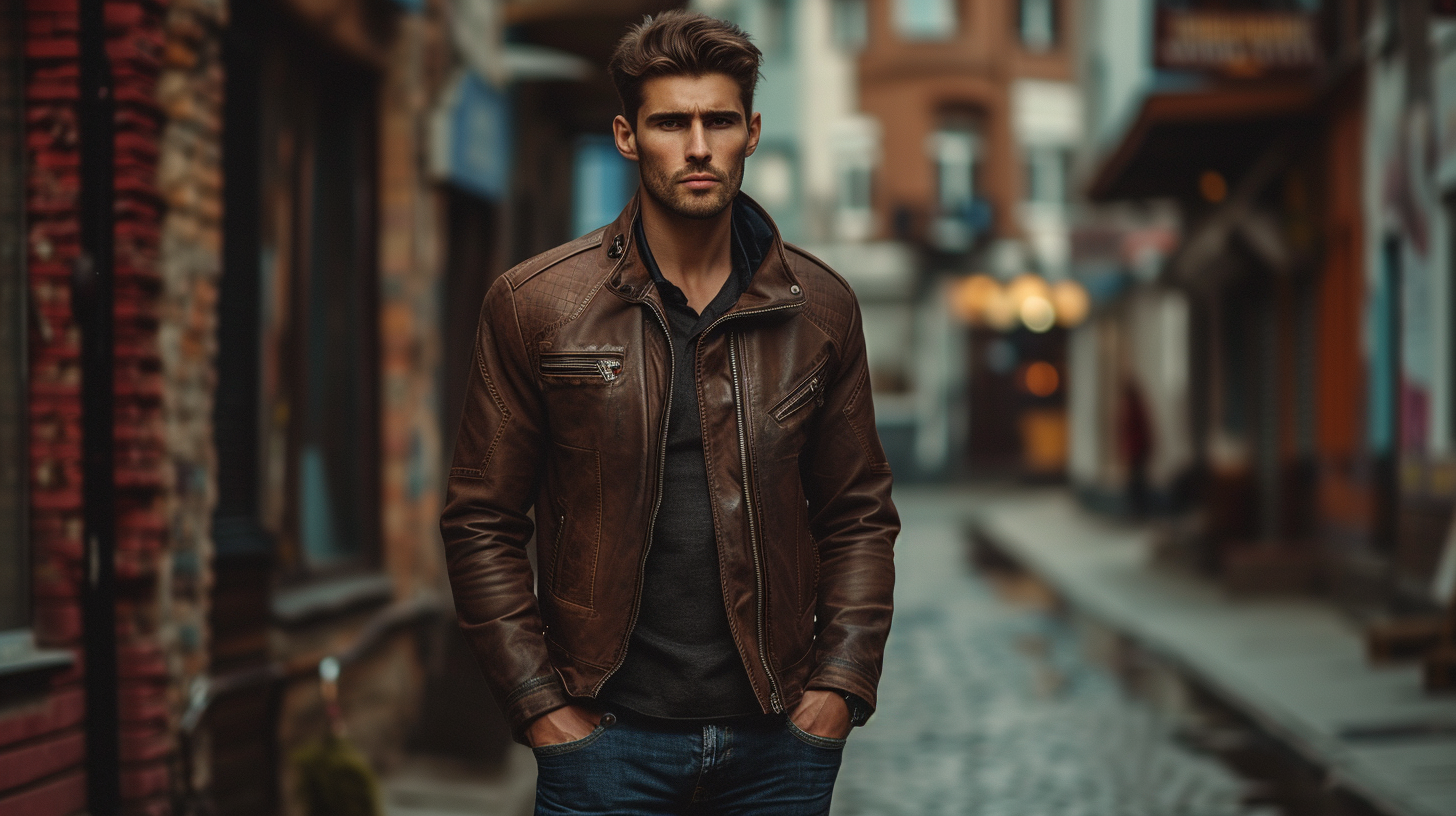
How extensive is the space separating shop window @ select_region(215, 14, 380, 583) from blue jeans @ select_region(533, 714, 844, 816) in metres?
3.51

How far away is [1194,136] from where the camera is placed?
15758 mm

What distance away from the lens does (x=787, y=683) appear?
267cm

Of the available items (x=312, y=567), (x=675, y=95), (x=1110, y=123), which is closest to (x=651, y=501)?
(x=675, y=95)

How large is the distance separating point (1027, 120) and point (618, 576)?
108 feet

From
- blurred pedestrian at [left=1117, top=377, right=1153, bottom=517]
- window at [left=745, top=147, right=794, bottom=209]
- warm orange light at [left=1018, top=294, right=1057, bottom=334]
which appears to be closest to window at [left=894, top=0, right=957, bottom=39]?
window at [left=745, top=147, right=794, bottom=209]

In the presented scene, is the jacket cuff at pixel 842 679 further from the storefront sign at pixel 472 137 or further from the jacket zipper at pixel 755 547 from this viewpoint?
the storefront sign at pixel 472 137

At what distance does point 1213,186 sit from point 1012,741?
39.4 ft

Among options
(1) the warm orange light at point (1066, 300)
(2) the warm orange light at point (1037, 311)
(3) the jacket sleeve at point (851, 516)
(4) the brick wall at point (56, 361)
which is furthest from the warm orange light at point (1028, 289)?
(3) the jacket sleeve at point (851, 516)

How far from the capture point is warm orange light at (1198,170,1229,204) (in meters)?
18.1

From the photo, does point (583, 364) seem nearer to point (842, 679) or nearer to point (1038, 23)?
point (842, 679)

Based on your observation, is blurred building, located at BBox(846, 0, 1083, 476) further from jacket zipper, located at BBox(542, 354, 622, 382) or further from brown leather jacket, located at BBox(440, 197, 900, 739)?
jacket zipper, located at BBox(542, 354, 622, 382)

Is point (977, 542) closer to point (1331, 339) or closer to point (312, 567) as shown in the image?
point (1331, 339)

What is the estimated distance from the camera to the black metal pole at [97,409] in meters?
4.55

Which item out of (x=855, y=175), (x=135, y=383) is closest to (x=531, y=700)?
(x=135, y=383)
